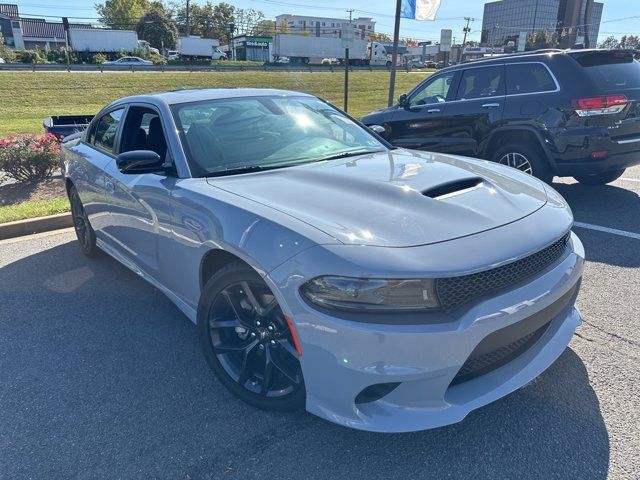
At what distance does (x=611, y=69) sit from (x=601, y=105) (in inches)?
25.6

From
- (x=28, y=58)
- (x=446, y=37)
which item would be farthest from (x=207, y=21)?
(x=446, y=37)

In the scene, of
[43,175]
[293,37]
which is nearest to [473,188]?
[43,175]

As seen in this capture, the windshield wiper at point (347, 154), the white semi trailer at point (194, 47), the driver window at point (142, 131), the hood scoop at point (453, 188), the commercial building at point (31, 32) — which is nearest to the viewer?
the hood scoop at point (453, 188)

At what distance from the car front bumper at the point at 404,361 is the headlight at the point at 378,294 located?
3.0 inches

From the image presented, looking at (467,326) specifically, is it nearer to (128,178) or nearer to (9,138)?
(128,178)

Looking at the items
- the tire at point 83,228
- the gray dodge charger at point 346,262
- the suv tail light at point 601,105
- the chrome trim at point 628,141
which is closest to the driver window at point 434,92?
the suv tail light at point 601,105

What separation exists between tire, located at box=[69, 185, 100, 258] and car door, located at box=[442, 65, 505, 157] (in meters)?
4.72

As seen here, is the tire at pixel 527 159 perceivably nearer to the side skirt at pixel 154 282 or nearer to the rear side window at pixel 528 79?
the rear side window at pixel 528 79

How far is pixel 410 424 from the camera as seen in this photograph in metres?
2.02

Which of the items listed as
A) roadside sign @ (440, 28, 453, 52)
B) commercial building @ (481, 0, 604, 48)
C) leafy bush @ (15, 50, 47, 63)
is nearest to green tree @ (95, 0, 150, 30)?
leafy bush @ (15, 50, 47, 63)

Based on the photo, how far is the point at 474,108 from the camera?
259 inches

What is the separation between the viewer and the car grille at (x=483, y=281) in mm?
2025

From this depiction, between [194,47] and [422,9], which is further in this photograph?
[194,47]

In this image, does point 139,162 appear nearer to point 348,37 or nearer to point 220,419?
point 220,419
